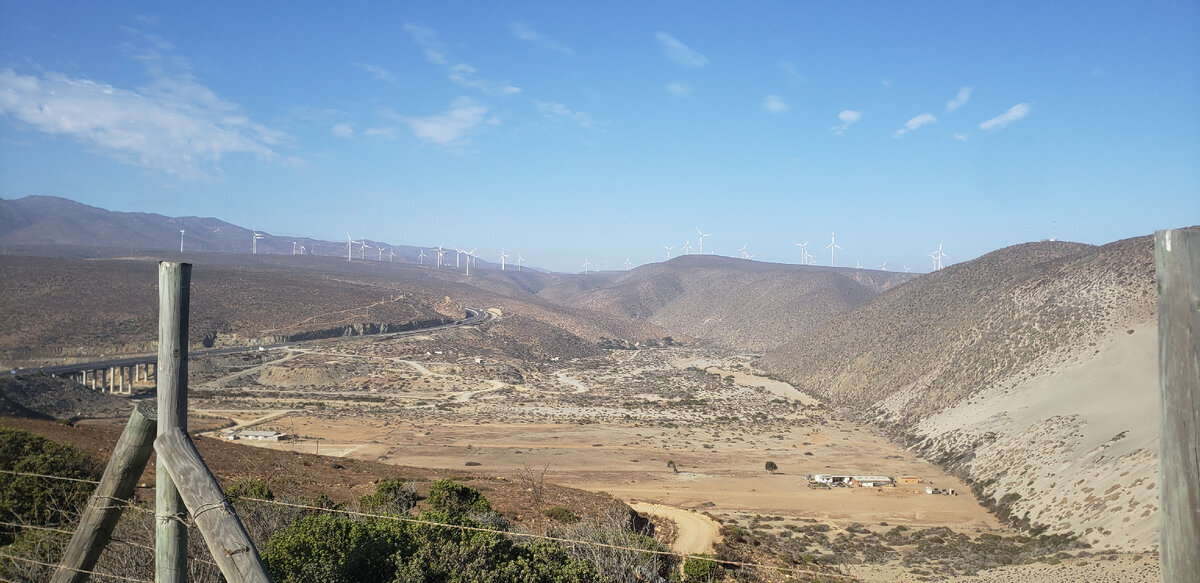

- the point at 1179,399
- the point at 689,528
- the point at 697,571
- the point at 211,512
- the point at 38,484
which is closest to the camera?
the point at 1179,399

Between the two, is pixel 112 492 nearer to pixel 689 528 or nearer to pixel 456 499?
pixel 456 499

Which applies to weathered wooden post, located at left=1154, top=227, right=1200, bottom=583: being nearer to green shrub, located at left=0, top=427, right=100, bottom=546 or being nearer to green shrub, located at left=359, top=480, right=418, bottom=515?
green shrub, located at left=0, top=427, right=100, bottom=546

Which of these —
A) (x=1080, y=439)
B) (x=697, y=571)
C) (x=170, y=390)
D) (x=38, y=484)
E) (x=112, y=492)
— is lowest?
(x=1080, y=439)

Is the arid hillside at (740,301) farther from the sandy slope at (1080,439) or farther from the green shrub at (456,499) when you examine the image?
the green shrub at (456,499)

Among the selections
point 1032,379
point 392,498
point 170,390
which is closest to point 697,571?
point 392,498

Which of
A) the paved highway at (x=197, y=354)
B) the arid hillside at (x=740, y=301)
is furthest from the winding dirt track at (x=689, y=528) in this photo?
the arid hillside at (x=740, y=301)

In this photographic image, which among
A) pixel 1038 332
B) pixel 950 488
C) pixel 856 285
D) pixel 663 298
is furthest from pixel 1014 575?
pixel 663 298

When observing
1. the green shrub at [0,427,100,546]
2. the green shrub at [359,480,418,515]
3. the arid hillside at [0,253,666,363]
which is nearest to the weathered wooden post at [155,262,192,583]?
the green shrub at [0,427,100,546]
